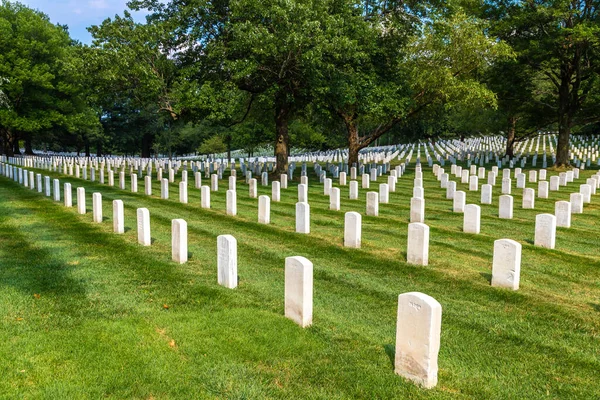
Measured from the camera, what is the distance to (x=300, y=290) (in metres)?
5.34

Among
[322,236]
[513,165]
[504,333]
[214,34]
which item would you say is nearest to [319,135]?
[513,165]

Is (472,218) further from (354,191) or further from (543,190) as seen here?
(543,190)

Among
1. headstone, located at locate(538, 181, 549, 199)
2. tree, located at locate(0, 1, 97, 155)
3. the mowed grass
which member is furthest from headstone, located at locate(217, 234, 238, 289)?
tree, located at locate(0, 1, 97, 155)

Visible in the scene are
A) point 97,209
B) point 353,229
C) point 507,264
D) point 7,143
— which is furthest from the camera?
point 7,143

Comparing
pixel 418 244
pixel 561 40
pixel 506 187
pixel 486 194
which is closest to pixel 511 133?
pixel 561 40

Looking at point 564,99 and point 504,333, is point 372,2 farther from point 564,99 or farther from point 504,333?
point 504,333

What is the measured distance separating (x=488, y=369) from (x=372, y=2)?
23468 millimetres

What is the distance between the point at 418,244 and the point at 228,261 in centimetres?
330

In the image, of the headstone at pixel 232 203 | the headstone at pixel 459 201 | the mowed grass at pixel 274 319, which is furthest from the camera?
the headstone at pixel 459 201

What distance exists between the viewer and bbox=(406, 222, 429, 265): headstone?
26.3ft

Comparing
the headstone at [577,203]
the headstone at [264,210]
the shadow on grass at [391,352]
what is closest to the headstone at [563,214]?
the headstone at [577,203]

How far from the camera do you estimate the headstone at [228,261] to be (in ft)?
21.9

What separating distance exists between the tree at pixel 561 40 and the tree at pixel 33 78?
33.6m

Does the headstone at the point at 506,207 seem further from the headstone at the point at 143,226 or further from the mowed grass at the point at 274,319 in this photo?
the headstone at the point at 143,226
